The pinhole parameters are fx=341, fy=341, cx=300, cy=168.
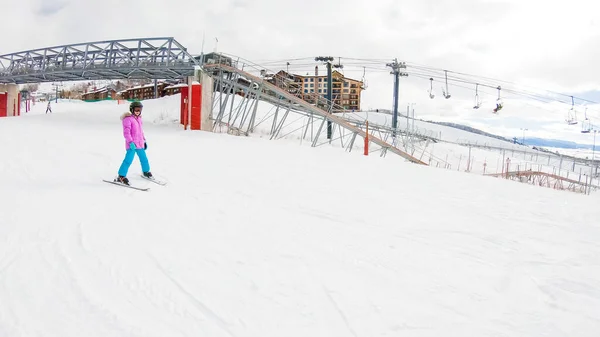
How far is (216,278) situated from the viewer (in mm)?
3137

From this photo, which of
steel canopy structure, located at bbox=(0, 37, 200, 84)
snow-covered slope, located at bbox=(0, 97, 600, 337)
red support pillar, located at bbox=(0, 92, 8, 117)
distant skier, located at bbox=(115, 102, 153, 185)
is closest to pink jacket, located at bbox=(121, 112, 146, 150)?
distant skier, located at bbox=(115, 102, 153, 185)

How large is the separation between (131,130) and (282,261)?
455 cm

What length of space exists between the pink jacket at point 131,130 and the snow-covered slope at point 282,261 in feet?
2.82

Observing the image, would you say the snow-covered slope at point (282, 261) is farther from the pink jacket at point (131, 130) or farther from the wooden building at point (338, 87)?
the wooden building at point (338, 87)

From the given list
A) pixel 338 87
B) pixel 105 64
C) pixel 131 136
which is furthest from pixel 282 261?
pixel 338 87

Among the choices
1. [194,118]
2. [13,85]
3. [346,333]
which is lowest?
[346,333]

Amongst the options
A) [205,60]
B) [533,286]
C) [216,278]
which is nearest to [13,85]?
[205,60]

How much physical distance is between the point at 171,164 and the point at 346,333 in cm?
784

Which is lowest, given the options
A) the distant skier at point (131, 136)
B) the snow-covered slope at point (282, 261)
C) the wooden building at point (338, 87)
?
the snow-covered slope at point (282, 261)

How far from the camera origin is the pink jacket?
6418 millimetres

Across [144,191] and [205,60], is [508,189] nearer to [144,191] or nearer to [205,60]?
[144,191]

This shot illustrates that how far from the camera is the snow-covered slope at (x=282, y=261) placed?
2568 millimetres

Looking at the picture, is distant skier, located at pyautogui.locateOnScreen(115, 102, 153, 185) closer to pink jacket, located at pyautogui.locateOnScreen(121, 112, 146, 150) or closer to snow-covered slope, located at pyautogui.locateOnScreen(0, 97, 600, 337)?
pink jacket, located at pyautogui.locateOnScreen(121, 112, 146, 150)

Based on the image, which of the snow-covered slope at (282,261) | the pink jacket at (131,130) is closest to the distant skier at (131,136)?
the pink jacket at (131,130)
